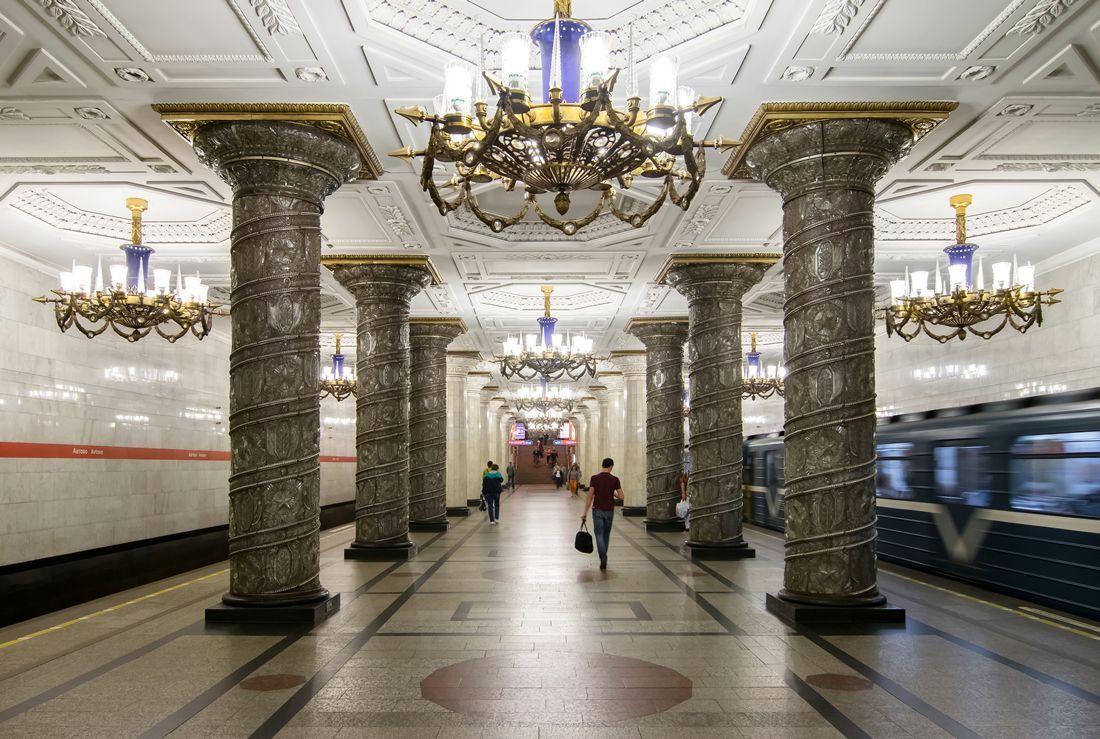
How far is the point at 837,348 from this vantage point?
24.4 feet

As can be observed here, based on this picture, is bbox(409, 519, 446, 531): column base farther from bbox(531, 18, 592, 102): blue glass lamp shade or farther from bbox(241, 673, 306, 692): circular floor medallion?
bbox(531, 18, 592, 102): blue glass lamp shade

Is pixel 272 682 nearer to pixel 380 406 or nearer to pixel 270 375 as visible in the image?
pixel 270 375

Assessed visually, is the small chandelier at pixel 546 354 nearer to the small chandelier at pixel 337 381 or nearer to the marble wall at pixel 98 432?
the small chandelier at pixel 337 381

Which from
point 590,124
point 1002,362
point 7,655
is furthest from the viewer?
point 1002,362

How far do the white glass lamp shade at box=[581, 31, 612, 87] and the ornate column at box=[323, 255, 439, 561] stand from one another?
8271 millimetres

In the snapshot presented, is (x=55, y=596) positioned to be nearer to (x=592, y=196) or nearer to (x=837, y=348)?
(x=592, y=196)

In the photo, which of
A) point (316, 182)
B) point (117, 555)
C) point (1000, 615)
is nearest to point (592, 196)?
point (316, 182)

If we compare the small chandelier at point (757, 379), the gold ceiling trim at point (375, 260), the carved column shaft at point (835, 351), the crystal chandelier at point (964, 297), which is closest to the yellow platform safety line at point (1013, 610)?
the carved column shaft at point (835, 351)

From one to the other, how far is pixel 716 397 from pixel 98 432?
9986 mm

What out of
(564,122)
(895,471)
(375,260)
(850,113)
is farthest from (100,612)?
(895,471)

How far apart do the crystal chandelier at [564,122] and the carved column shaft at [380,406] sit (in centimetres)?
765

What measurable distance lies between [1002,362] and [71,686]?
14.1 m

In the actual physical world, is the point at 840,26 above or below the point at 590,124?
above

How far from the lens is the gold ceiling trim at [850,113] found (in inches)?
281
